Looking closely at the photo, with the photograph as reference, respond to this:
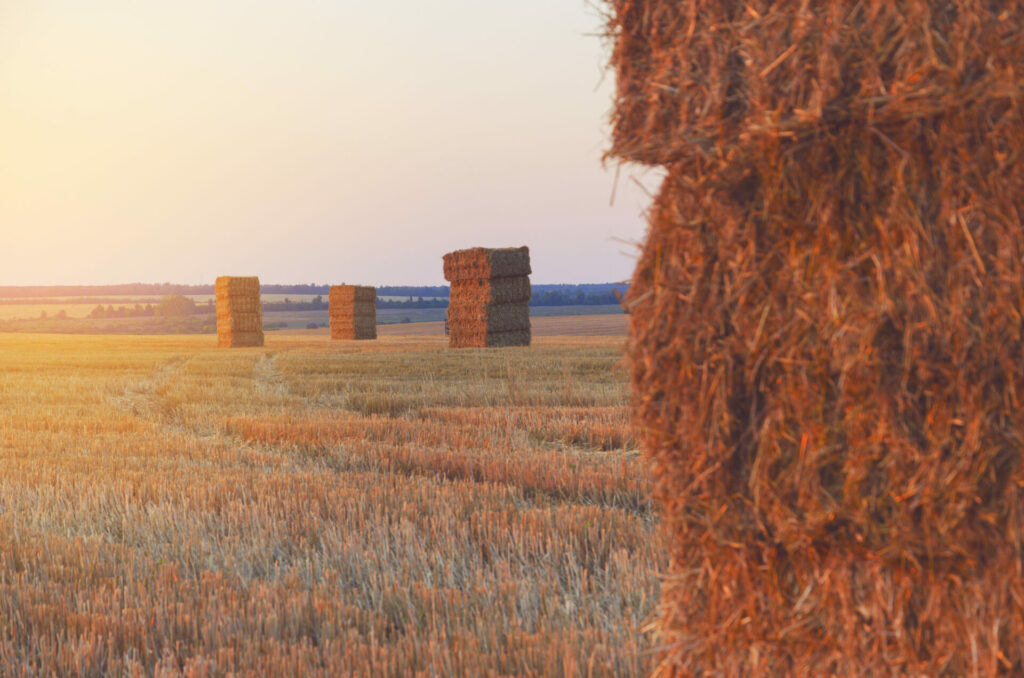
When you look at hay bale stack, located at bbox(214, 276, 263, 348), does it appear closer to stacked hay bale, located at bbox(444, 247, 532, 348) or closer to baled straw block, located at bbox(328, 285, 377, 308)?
baled straw block, located at bbox(328, 285, 377, 308)

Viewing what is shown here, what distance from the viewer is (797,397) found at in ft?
7.93

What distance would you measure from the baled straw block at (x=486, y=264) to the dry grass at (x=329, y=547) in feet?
50.9

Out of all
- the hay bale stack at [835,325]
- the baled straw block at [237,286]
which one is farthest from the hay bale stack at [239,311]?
the hay bale stack at [835,325]

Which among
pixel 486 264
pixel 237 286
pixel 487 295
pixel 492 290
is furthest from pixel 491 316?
pixel 237 286

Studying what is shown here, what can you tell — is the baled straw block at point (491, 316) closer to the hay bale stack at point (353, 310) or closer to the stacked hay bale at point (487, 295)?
the stacked hay bale at point (487, 295)

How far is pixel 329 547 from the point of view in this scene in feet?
15.9

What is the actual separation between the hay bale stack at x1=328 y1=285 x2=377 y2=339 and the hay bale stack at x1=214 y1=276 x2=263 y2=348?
3694 millimetres

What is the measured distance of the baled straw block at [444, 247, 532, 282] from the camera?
2605 cm

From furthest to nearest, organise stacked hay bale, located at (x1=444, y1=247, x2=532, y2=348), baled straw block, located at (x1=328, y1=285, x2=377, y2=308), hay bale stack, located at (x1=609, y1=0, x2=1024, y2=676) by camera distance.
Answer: baled straw block, located at (x1=328, y1=285, x2=377, y2=308) < stacked hay bale, located at (x1=444, y1=247, x2=532, y2=348) < hay bale stack, located at (x1=609, y1=0, x2=1024, y2=676)

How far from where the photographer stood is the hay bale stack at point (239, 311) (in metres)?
34.5

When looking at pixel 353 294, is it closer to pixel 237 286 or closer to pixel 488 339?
pixel 237 286

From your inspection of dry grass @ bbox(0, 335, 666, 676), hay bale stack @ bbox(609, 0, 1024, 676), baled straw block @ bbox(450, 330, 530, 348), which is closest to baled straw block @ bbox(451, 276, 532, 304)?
baled straw block @ bbox(450, 330, 530, 348)

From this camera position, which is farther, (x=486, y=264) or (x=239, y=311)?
(x=239, y=311)

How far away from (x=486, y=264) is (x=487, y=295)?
960 mm
